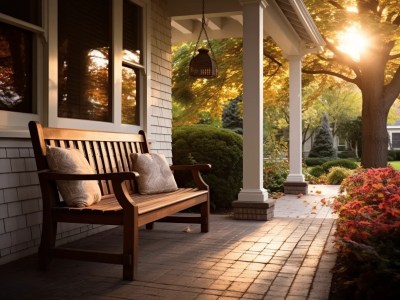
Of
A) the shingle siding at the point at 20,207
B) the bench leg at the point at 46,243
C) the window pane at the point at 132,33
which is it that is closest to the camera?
the bench leg at the point at 46,243

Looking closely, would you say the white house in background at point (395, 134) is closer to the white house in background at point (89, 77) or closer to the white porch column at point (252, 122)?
the white house in background at point (89, 77)

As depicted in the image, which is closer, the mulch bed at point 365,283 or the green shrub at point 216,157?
the mulch bed at point 365,283

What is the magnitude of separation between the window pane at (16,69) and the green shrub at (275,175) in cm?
735

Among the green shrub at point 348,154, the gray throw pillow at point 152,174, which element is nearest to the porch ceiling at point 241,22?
the gray throw pillow at point 152,174

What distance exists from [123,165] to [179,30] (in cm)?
495

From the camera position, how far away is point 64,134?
408cm

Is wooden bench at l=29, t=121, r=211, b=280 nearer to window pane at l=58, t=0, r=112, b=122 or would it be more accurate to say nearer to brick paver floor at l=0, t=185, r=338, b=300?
brick paver floor at l=0, t=185, r=338, b=300

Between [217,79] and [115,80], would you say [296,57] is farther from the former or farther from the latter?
[115,80]

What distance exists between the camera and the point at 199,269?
3.64 meters

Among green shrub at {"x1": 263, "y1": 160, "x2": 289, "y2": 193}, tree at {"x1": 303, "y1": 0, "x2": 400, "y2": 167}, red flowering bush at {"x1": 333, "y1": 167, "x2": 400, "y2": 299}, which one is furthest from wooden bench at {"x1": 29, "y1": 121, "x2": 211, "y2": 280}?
tree at {"x1": 303, "y1": 0, "x2": 400, "y2": 167}

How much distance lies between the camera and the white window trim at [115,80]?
433cm

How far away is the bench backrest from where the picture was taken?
3686mm

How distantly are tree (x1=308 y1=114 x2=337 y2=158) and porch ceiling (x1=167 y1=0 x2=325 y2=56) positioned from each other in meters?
19.4

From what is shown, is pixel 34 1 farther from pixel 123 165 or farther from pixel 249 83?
pixel 249 83
